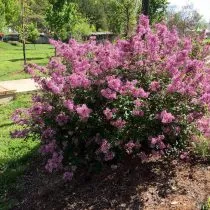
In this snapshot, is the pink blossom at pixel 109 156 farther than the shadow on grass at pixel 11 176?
No

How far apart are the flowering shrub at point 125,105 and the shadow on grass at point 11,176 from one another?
0.89 m

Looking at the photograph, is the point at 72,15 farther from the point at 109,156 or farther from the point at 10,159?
the point at 109,156

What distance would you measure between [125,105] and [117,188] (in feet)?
3.17

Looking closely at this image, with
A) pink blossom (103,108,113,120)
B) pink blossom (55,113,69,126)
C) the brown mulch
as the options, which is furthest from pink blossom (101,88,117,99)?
the brown mulch

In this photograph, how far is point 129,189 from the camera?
15.4ft

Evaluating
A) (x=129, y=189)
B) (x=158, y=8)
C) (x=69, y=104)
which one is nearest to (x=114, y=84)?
(x=69, y=104)

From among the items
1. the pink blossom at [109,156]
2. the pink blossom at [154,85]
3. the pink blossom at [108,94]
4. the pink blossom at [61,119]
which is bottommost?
the pink blossom at [109,156]

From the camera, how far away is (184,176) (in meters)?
4.75

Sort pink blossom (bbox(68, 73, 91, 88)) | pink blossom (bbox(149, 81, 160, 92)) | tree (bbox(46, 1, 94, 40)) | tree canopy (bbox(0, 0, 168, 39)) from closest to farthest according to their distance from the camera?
1. pink blossom (bbox(149, 81, 160, 92))
2. pink blossom (bbox(68, 73, 91, 88))
3. tree (bbox(46, 1, 94, 40))
4. tree canopy (bbox(0, 0, 168, 39))

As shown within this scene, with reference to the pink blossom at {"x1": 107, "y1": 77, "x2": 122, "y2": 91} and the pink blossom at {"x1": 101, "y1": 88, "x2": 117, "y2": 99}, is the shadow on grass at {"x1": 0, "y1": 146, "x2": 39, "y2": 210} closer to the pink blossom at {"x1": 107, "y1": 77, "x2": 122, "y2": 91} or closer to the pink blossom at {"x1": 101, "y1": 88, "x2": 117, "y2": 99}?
the pink blossom at {"x1": 101, "y1": 88, "x2": 117, "y2": 99}

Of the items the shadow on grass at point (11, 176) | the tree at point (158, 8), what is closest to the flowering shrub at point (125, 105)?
the shadow on grass at point (11, 176)

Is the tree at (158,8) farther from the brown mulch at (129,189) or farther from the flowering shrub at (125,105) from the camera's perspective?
the brown mulch at (129,189)

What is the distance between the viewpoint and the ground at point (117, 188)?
4.40 m

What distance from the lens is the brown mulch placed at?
14.4 ft
